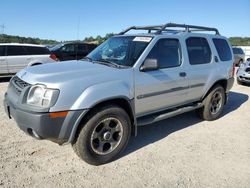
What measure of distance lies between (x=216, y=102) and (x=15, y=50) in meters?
8.35

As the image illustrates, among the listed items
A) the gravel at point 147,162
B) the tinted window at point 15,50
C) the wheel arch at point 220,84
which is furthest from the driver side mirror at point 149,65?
the tinted window at point 15,50

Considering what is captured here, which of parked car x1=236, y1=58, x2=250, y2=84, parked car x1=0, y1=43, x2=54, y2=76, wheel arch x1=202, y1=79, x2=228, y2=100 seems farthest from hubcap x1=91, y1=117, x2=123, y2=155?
parked car x1=236, y1=58, x2=250, y2=84

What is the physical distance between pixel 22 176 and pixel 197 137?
10.5 ft

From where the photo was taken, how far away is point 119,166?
12.5ft

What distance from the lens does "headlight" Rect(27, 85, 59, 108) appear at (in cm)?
325

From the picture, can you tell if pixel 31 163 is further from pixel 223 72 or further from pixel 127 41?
pixel 223 72

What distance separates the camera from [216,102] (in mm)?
6105

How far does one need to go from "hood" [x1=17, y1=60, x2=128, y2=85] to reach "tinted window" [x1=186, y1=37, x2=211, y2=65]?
1887mm

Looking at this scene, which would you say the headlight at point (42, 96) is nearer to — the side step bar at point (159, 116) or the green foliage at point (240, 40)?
the side step bar at point (159, 116)

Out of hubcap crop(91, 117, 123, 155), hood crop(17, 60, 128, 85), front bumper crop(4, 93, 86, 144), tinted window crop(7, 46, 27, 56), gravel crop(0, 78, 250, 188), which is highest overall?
tinted window crop(7, 46, 27, 56)

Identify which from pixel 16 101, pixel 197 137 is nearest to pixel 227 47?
pixel 197 137

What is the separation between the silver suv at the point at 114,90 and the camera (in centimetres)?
334

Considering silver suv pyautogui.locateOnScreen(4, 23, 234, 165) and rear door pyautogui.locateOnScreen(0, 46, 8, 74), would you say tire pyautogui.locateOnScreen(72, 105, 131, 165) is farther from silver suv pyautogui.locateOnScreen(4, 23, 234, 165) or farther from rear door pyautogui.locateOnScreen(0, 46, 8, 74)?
rear door pyautogui.locateOnScreen(0, 46, 8, 74)

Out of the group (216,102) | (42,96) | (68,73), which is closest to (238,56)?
(216,102)
